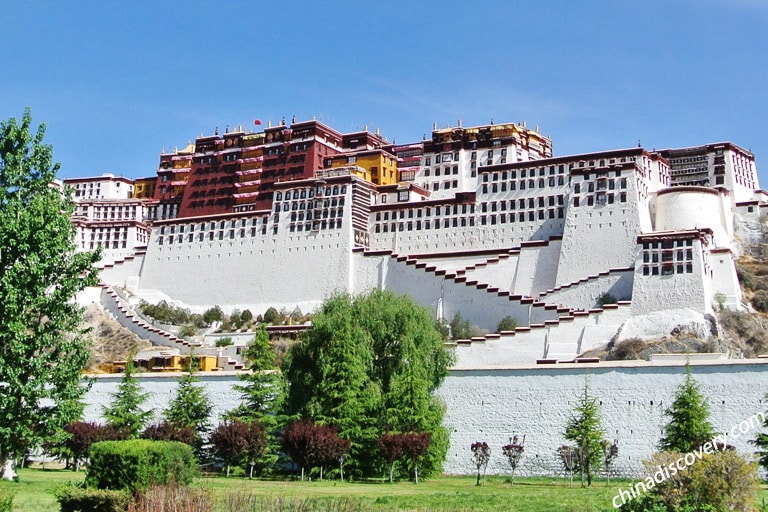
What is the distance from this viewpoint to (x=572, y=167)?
242ft

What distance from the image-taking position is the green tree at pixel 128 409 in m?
41.3

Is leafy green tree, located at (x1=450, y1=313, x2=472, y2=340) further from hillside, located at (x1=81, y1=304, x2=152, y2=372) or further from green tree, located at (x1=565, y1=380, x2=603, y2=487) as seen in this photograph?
green tree, located at (x1=565, y1=380, x2=603, y2=487)

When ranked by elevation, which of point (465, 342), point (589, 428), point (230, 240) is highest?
point (230, 240)

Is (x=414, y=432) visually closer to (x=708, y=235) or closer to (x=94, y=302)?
(x=708, y=235)

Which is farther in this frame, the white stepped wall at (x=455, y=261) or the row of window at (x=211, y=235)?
the row of window at (x=211, y=235)

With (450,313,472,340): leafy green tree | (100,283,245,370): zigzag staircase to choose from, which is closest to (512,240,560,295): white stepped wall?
(450,313,472,340): leafy green tree

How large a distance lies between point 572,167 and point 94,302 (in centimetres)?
3842

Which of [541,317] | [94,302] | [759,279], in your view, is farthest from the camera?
[94,302]

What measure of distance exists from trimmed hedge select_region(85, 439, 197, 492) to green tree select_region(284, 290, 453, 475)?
1428 cm

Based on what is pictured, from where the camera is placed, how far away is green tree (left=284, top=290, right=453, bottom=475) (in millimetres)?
37312

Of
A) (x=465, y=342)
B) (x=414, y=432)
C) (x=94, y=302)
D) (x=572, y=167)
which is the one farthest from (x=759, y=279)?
(x=94, y=302)

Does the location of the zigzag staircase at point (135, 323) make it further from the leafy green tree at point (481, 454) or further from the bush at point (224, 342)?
the leafy green tree at point (481, 454)

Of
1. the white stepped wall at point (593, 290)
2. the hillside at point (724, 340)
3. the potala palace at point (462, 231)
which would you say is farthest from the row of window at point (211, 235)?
the hillside at point (724, 340)

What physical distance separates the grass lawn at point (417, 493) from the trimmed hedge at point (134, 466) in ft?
3.77
